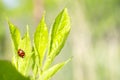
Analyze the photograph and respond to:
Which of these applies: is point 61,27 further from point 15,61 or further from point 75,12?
point 75,12

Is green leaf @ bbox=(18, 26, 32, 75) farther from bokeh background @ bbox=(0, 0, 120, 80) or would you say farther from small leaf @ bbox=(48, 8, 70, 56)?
bokeh background @ bbox=(0, 0, 120, 80)

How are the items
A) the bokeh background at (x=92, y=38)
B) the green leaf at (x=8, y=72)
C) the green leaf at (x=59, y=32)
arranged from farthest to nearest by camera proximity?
the bokeh background at (x=92, y=38) → the green leaf at (x=59, y=32) → the green leaf at (x=8, y=72)

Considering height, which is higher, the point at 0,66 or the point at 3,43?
the point at 0,66

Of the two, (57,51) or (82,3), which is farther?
(82,3)

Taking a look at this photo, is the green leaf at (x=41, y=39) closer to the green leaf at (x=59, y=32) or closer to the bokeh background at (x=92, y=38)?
the green leaf at (x=59, y=32)

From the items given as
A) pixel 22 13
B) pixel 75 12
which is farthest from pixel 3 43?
pixel 75 12

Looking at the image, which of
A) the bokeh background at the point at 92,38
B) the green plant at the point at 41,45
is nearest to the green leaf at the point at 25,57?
the green plant at the point at 41,45
